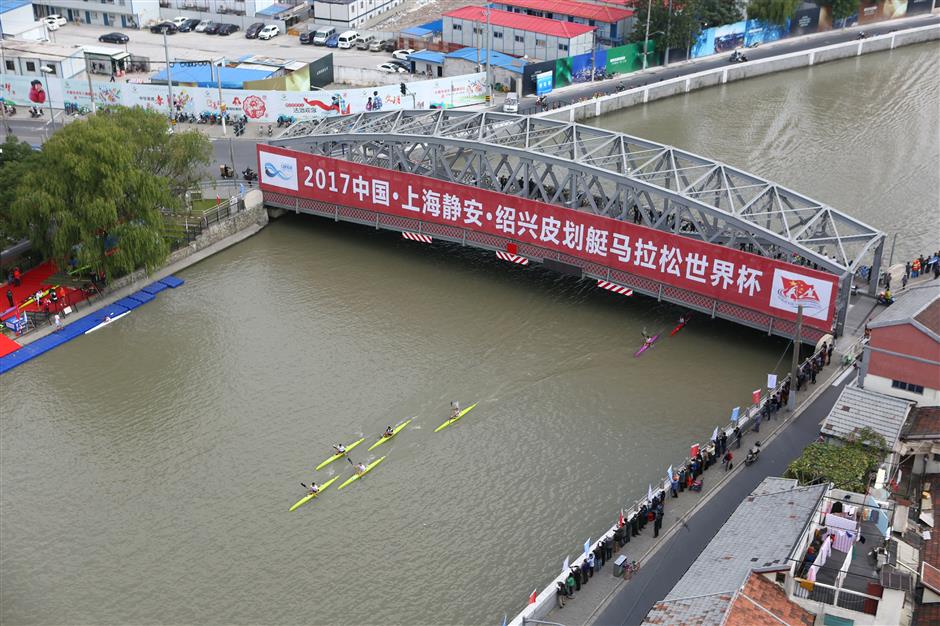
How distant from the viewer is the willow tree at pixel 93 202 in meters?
49.6

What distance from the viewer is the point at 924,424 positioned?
34.8 m

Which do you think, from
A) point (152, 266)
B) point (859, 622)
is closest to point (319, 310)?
point (152, 266)

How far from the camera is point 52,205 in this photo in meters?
49.4

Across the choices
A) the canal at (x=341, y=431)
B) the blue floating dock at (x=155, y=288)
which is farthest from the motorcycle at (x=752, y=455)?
the blue floating dock at (x=155, y=288)

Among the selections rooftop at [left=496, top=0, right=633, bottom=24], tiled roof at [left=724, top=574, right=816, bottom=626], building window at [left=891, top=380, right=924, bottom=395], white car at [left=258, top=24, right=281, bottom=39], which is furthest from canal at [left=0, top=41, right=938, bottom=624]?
white car at [left=258, top=24, right=281, bottom=39]

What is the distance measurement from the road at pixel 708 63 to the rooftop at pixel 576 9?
5.78m

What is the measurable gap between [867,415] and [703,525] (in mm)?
6997

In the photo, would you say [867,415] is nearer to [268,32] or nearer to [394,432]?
[394,432]

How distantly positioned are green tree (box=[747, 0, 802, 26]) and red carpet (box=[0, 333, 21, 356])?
238 feet

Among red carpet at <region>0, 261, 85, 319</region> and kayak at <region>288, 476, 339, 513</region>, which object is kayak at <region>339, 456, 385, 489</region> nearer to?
kayak at <region>288, 476, 339, 513</region>

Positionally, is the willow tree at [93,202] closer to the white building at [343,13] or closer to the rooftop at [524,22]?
the rooftop at [524,22]

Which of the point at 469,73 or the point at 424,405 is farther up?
the point at 469,73

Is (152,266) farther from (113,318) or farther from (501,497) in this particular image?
(501,497)

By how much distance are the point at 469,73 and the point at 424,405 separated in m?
43.6
